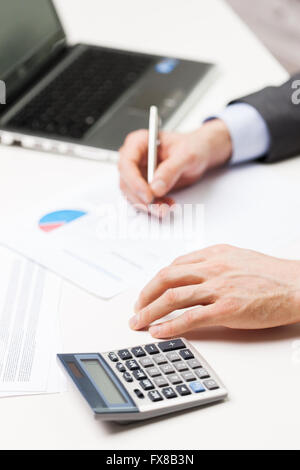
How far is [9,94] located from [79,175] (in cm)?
23

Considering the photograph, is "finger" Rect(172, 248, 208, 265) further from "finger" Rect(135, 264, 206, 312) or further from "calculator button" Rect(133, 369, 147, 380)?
"calculator button" Rect(133, 369, 147, 380)

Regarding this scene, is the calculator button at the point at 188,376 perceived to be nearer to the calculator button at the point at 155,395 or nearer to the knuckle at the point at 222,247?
the calculator button at the point at 155,395

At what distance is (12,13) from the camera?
1215 mm

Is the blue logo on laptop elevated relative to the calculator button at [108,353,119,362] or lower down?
elevated

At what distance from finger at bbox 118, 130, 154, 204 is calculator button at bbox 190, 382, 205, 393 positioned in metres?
0.37

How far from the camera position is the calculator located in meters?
0.65

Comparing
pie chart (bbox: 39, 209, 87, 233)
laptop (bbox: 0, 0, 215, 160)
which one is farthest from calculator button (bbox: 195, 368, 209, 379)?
laptop (bbox: 0, 0, 215, 160)

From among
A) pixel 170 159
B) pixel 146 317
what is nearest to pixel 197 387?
pixel 146 317

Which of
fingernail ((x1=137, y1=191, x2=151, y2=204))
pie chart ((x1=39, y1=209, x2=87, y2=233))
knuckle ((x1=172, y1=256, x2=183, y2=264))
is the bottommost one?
knuckle ((x1=172, y1=256, x2=183, y2=264))

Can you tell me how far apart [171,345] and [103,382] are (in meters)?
0.10

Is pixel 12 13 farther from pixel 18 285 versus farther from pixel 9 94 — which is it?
pixel 18 285

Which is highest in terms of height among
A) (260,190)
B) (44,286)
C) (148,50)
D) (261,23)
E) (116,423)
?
(261,23)

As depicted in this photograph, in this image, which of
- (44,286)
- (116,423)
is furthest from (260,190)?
(116,423)

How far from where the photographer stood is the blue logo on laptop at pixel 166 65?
1384 millimetres
